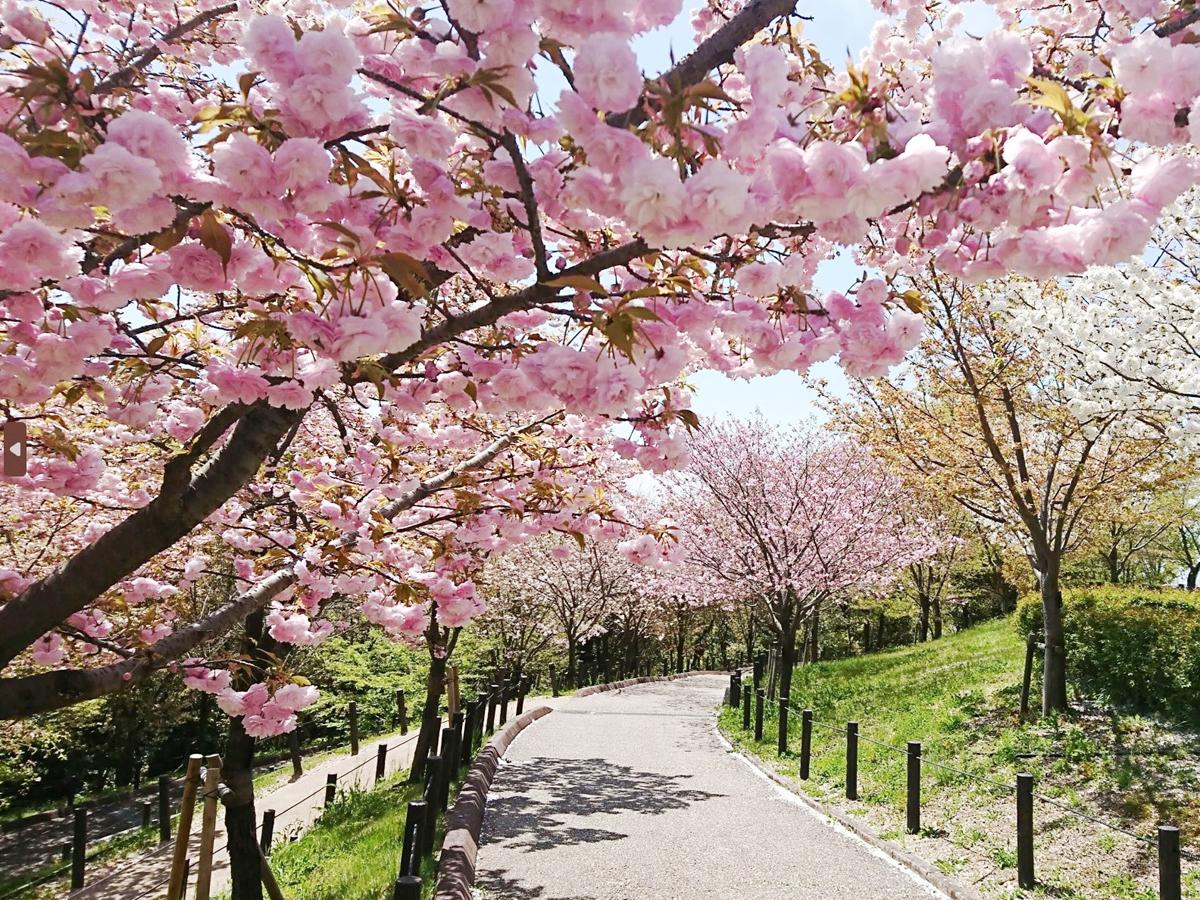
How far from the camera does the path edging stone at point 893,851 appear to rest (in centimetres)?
615

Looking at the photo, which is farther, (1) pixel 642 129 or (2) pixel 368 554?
(2) pixel 368 554

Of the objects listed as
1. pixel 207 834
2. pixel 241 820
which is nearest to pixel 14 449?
pixel 207 834

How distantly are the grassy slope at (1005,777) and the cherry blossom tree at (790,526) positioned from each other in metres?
2.49

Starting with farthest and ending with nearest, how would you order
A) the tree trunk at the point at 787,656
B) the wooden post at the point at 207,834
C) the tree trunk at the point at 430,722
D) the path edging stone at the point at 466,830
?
the tree trunk at the point at 787,656 < the tree trunk at the point at 430,722 < the path edging stone at the point at 466,830 < the wooden post at the point at 207,834

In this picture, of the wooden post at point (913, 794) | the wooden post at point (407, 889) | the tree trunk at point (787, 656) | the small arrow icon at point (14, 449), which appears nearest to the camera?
the small arrow icon at point (14, 449)

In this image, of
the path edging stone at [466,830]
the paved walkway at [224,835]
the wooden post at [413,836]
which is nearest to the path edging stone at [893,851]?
the path edging stone at [466,830]

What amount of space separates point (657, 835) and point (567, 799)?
72.1 inches

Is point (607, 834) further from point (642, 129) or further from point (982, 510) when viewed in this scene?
point (642, 129)

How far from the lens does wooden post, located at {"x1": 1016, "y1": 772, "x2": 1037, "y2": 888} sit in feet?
20.1

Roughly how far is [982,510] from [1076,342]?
3.76 m

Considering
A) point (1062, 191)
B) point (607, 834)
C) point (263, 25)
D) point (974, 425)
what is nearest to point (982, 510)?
point (974, 425)

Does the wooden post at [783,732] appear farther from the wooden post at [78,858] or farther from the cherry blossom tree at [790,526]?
the wooden post at [78,858]

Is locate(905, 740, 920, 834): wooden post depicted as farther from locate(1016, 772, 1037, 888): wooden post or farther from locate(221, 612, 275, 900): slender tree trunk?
locate(221, 612, 275, 900): slender tree trunk

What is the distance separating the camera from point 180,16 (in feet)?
18.7
